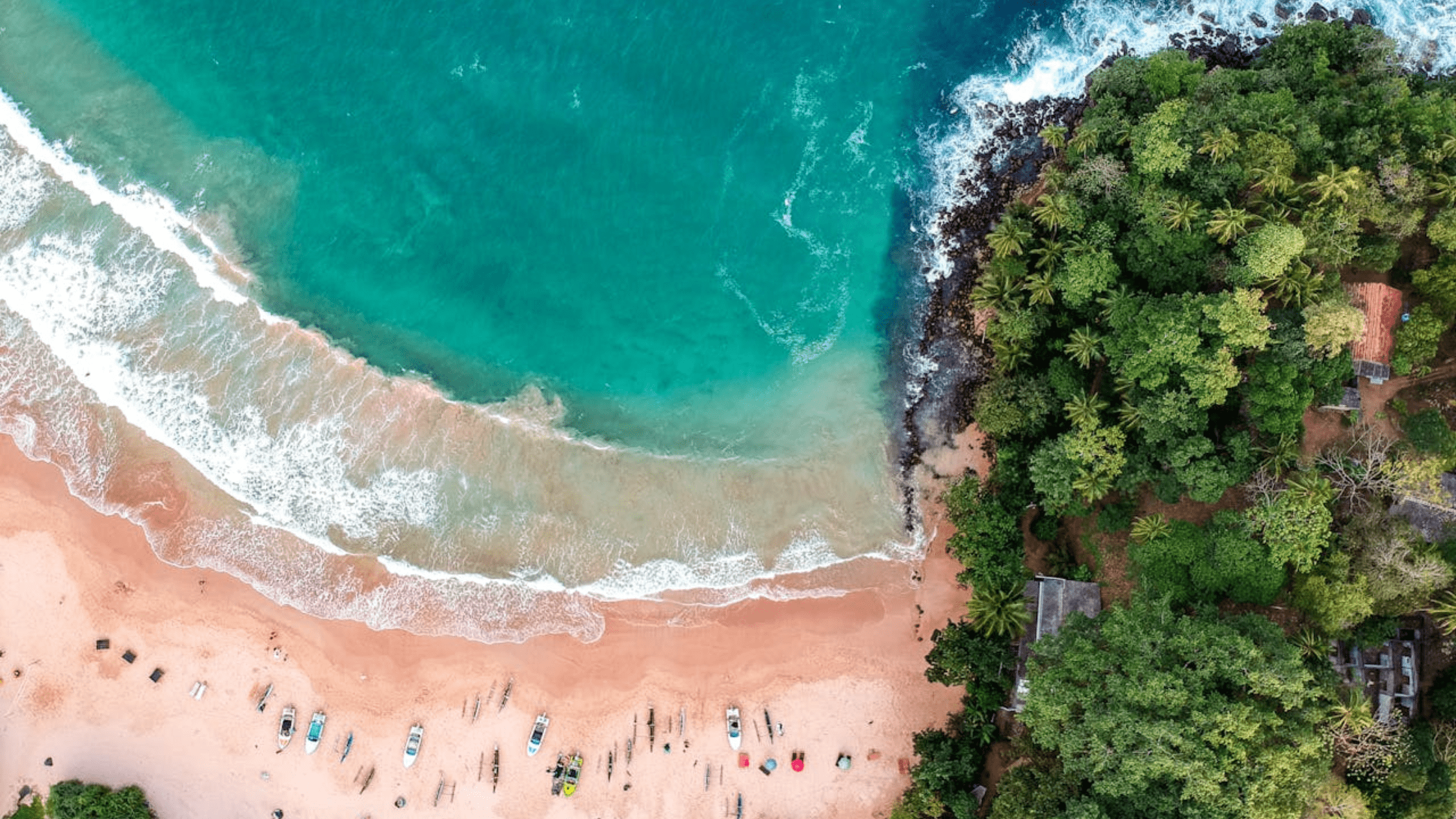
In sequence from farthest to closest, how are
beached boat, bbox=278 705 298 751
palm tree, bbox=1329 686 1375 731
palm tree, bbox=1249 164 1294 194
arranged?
beached boat, bbox=278 705 298 751 < palm tree, bbox=1249 164 1294 194 < palm tree, bbox=1329 686 1375 731

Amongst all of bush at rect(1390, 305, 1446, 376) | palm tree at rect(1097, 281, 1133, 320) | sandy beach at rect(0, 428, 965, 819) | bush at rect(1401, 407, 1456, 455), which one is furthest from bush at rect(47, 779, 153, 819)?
bush at rect(1401, 407, 1456, 455)

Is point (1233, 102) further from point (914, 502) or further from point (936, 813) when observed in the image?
point (936, 813)

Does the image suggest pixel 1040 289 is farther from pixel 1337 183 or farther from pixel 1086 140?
pixel 1337 183

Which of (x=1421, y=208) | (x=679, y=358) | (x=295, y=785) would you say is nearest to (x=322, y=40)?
(x=679, y=358)

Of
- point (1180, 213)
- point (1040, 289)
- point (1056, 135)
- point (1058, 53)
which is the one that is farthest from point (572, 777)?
point (1058, 53)

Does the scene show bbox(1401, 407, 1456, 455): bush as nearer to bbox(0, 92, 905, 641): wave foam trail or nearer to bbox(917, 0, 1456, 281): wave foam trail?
bbox(917, 0, 1456, 281): wave foam trail

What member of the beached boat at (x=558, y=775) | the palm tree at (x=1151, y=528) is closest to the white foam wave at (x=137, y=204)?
the beached boat at (x=558, y=775)
